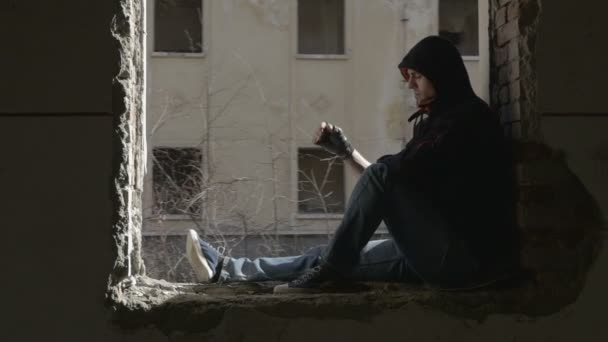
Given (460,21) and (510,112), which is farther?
(460,21)

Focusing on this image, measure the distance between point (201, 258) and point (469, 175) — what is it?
1224mm

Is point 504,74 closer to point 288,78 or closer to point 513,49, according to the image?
point 513,49

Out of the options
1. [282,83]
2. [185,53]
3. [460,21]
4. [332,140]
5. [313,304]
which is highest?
[460,21]

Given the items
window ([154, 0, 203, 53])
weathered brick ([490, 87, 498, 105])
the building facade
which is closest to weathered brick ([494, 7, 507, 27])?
weathered brick ([490, 87, 498, 105])

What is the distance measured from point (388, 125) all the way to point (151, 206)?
5157mm

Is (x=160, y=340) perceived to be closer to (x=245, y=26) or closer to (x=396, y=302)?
(x=396, y=302)

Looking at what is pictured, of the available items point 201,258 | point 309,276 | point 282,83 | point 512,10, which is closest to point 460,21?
point 282,83

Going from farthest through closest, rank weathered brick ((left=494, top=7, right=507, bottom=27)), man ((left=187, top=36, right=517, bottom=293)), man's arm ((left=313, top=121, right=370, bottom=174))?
man's arm ((left=313, top=121, right=370, bottom=174)), weathered brick ((left=494, top=7, right=507, bottom=27)), man ((left=187, top=36, right=517, bottom=293))

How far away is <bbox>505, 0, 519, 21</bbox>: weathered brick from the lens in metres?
2.89

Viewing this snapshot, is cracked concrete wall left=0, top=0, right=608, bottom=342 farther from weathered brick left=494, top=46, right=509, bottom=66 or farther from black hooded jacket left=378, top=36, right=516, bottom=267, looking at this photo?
weathered brick left=494, top=46, right=509, bottom=66

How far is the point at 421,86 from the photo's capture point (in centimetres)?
318

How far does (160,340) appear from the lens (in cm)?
261

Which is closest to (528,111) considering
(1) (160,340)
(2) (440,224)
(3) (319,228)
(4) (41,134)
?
(2) (440,224)

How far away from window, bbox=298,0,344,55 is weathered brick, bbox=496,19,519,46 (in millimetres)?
9231
